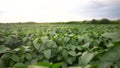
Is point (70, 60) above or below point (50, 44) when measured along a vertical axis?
below

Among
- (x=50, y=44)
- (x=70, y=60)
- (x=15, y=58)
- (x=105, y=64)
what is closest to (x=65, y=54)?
(x=70, y=60)

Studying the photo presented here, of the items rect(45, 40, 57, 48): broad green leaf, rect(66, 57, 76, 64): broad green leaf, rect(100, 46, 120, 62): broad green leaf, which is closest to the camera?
rect(100, 46, 120, 62): broad green leaf

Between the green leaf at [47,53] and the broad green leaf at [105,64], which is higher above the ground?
the broad green leaf at [105,64]

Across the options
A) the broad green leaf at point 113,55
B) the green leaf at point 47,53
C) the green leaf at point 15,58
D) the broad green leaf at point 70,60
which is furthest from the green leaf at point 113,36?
the green leaf at point 15,58

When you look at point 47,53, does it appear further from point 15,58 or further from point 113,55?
point 113,55

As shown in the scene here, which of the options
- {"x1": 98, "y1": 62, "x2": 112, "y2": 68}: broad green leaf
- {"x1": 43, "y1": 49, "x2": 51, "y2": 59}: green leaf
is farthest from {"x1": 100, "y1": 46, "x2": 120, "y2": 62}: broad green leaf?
{"x1": 43, "y1": 49, "x2": 51, "y2": 59}: green leaf

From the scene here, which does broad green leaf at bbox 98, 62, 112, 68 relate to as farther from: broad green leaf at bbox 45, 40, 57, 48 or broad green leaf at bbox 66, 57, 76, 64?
broad green leaf at bbox 45, 40, 57, 48

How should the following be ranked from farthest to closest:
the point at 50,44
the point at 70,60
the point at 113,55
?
the point at 50,44, the point at 70,60, the point at 113,55

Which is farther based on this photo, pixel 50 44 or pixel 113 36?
pixel 50 44

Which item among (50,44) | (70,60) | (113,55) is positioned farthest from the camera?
(50,44)

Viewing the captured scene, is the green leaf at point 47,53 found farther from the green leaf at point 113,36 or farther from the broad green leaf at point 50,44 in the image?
the green leaf at point 113,36

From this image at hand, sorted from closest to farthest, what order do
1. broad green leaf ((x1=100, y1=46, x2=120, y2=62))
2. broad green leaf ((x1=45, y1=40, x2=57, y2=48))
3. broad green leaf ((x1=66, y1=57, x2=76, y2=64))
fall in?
broad green leaf ((x1=100, y1=46, x2=120, y2=62))
broad green leaf ((x1=66, y1=57, x2=76, y2=64))
broad green leaf ((x1=45, y1=40, x2=57, y2=48))

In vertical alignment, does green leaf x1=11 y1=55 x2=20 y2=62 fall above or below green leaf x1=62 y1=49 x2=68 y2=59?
below

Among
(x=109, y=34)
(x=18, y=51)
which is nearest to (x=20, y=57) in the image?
(x=18, y=51)
